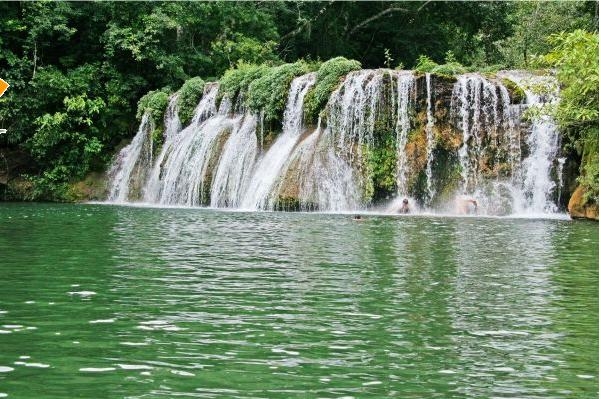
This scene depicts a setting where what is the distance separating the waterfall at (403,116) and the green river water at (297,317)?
423 inches

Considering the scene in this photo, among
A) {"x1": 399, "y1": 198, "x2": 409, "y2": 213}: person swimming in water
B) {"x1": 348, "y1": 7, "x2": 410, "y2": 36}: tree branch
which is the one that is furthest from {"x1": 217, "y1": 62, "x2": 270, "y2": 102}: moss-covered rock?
{"x1": 348, "y1": 7, "x2": 410, "y2": 36}: tree branch

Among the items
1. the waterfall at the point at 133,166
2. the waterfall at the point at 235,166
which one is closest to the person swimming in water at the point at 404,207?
the waterfall at the point at 235,166

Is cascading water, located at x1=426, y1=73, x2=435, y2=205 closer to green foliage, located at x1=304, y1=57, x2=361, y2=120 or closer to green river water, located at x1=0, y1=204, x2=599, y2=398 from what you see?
green foliage, located at x1=304, y1=57, x2=361, y2=120

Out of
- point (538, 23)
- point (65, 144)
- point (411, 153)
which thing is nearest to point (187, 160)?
point (65, 144)

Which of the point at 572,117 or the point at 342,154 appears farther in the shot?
the point at 342,154

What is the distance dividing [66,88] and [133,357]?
2970cm

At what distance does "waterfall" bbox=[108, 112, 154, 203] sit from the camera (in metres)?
35.1

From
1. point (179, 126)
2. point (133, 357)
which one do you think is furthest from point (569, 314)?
point (179, 126)

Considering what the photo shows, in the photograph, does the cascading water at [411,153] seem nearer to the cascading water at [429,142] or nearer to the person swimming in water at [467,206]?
the cascading water at [429,142]

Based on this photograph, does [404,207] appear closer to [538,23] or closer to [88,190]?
[88,190]

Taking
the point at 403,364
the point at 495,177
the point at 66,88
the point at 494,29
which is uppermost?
the point at 494,29

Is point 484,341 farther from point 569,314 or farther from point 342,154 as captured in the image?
point 342,154

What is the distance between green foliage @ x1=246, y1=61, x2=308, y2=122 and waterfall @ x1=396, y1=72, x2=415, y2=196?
386 centimetres

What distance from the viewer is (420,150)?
2886 centimetres
